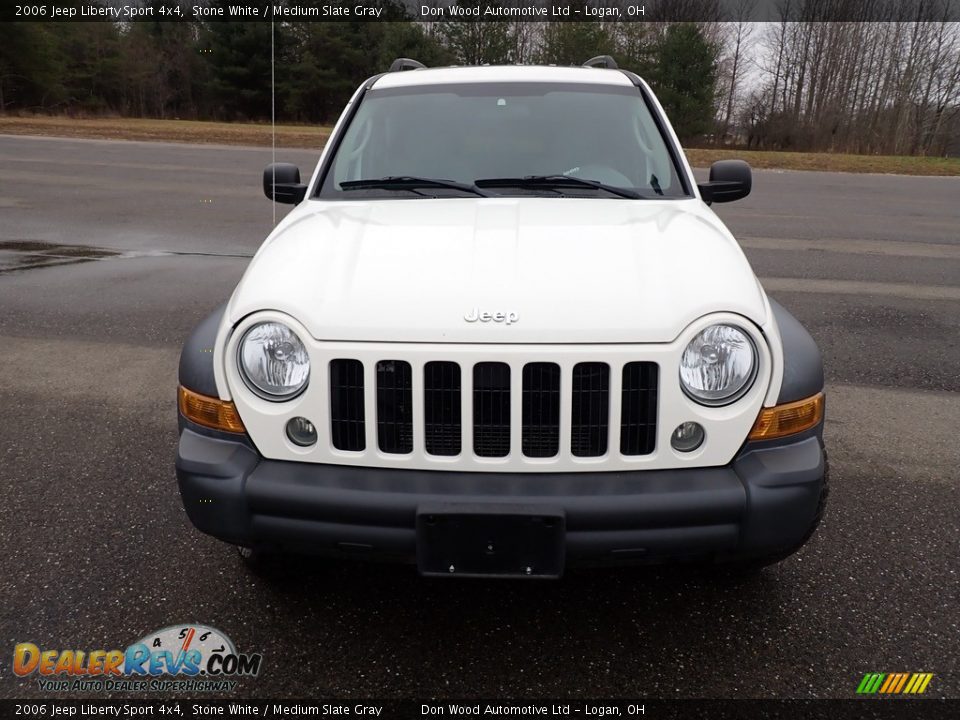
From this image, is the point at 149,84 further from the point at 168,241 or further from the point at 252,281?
the point at 252,281

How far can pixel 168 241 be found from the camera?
9.52 meters

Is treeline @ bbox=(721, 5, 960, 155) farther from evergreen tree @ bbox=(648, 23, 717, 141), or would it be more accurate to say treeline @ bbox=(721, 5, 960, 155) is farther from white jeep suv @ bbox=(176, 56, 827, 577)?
white jeep suv @ bbox=(176, 56, 827, 577)

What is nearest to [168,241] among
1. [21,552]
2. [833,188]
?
[21,552]

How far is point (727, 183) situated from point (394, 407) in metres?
2.41

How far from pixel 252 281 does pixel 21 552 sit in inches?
61.0

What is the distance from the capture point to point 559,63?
3853 centimetres

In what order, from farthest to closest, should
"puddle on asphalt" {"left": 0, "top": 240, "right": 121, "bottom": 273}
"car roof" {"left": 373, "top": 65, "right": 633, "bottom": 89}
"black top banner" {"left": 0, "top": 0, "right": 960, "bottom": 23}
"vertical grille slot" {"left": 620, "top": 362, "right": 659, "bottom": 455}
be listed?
1. "black top banner" {"left": 0, "top": 0, "right": 960, "bottom": 23}
2. "puddle on asphalt" {"left": 0, "top": 240, "right": 121, "bottom": 273}
3. "car roof" {"left": 373, "top": 65, "right": 633, "bottom": 89}
4. "vertical grille slot" {"left": 620, "top": 362, "right": 659, "bottom": 455}

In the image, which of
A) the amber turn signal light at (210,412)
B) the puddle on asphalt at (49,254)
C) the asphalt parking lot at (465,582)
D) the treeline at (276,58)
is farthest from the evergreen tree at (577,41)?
the amber turn signal light at (210,412)

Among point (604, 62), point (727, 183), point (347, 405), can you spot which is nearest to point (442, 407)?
point (347, 405)

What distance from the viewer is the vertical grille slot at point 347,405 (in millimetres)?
2176

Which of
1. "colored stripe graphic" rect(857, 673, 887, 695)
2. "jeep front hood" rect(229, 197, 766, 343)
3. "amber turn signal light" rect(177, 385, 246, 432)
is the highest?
"jeep front hood" rect(229, 197, 766, 343)

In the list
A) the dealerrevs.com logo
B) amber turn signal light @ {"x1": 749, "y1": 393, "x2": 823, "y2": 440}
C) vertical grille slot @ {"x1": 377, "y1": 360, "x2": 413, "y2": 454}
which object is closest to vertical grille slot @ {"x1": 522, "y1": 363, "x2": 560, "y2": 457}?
vertical grille slot @ {"x1": 377, "y1": 360, "x2": 413, "y2": 454}

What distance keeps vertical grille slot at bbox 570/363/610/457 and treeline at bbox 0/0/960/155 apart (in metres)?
31.2

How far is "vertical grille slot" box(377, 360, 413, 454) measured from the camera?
2154mm
